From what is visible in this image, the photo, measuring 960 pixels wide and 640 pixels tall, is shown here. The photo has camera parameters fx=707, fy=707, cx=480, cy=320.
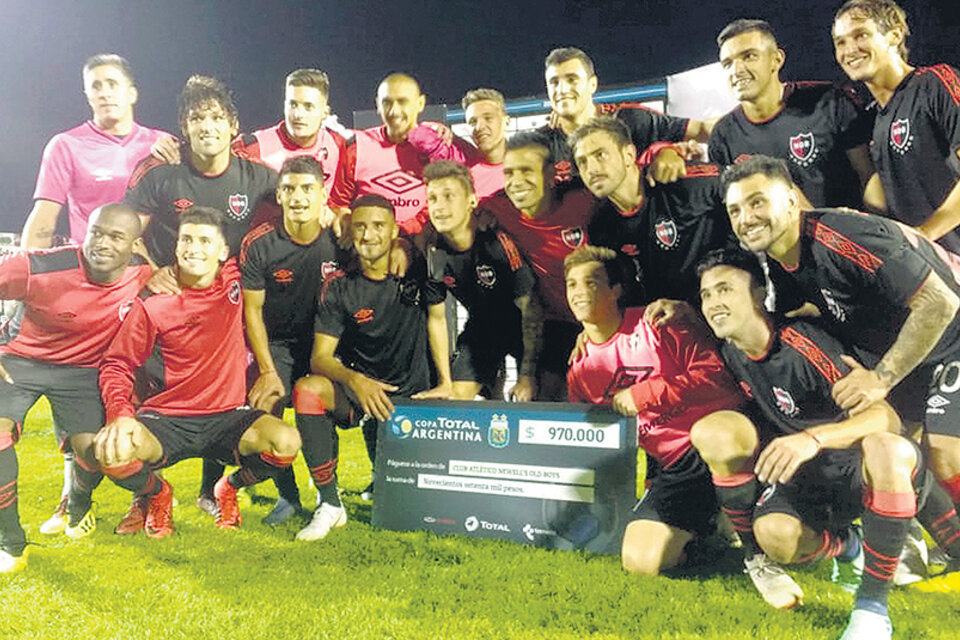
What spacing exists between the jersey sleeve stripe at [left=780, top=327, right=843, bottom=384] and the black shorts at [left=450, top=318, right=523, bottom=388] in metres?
1.75

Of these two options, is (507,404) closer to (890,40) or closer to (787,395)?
(787,395)

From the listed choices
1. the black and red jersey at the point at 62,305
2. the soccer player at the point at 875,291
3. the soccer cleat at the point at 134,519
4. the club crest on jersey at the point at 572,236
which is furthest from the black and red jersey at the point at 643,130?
the soccer cleat at the point at 134,519

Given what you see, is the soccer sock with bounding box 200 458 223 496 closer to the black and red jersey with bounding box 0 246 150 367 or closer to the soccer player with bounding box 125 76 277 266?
the black and red jersey with bounding box 0 246 150 367

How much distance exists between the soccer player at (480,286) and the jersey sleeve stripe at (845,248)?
169 centimetres

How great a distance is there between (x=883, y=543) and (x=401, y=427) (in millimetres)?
2388

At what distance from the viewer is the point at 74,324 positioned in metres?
3.90

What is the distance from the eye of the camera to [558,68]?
4305mm

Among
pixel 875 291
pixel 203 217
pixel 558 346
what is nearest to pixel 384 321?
pixel 558 346

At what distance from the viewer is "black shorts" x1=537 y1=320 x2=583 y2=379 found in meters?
4.25

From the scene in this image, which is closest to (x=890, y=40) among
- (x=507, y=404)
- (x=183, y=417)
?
(x=507, y=404)

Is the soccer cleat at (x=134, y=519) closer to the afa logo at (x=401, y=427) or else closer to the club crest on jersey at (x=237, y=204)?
the afa logo at (x=401, y=427)

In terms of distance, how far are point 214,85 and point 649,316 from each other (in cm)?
303

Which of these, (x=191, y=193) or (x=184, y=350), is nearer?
(x=184, y=350)

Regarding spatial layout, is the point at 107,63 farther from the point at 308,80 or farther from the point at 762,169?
the point at 762,169
